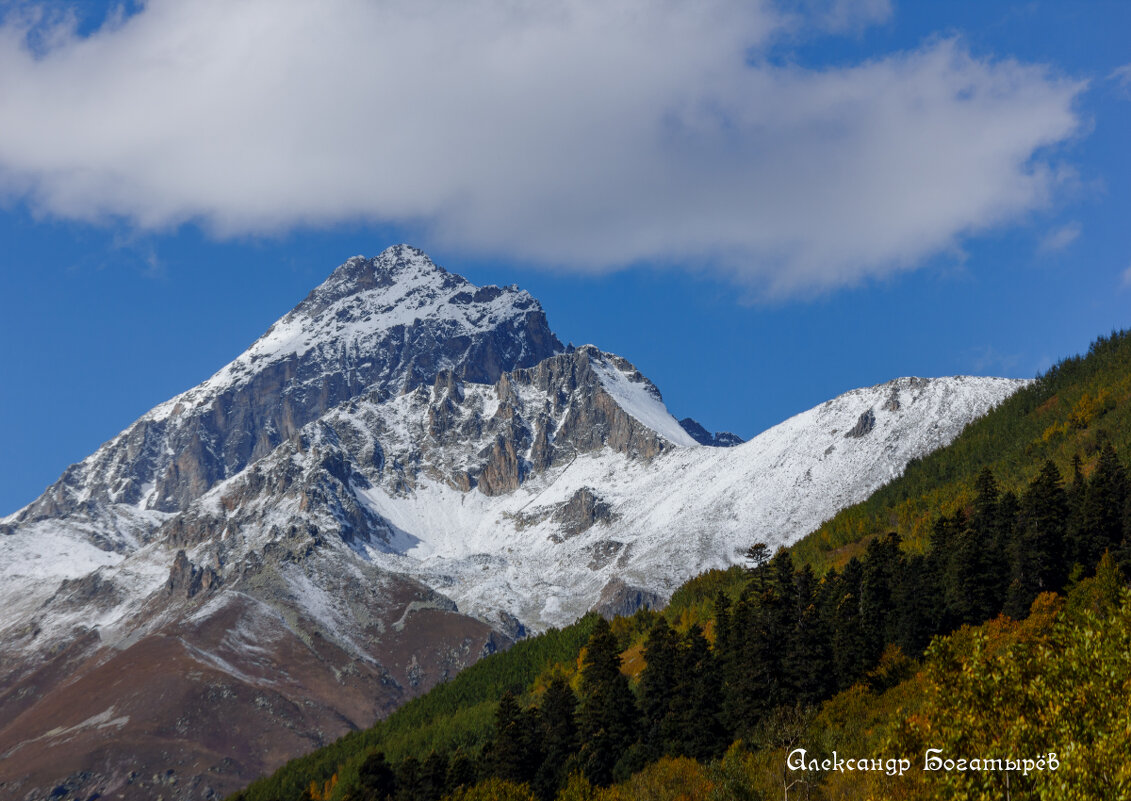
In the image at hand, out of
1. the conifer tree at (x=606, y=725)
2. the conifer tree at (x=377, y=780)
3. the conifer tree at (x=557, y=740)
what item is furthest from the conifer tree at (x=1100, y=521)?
the conifer tree at (x=377, y=780)

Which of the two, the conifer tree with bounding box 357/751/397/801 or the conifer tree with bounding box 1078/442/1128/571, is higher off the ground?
the conifer tree with bounding box 1078/442/1128/571

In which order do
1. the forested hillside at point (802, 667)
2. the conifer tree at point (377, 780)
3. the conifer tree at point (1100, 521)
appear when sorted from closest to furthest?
the forested hillside at point (802, 667) → the conifer tree at point (1100, 521) → the conifer tree at point (377, 780)

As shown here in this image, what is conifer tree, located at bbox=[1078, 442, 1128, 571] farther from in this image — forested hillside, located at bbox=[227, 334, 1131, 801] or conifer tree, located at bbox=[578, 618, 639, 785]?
conifer tree, located at bbox=[578, 618, 639, 785]

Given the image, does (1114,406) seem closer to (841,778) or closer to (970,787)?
(841,778)

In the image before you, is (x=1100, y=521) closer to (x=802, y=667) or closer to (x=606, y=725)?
(x=802, y=667)

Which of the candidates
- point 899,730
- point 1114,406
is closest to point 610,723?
point 899,730

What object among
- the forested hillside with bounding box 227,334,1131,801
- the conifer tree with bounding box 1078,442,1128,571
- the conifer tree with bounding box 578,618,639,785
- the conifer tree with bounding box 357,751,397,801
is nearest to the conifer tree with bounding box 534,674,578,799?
the forested hillside with bounding box 227,334,1131,801

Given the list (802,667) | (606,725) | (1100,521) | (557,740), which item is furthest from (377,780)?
(1100,521)

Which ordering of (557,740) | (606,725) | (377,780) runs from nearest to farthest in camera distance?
(606,725) < (557,740) < (377,780)

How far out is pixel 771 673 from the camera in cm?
11088

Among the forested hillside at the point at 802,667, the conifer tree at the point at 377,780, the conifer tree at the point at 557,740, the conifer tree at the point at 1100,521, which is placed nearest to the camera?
the forested hillside at the point at 802,667

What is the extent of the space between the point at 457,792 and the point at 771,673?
34.6 m

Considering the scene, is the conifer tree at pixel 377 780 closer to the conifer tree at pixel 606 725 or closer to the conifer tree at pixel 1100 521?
the conifer tree at pixel 606 725

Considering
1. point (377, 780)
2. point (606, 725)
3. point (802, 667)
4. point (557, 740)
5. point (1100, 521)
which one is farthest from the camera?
point (377, 780)
